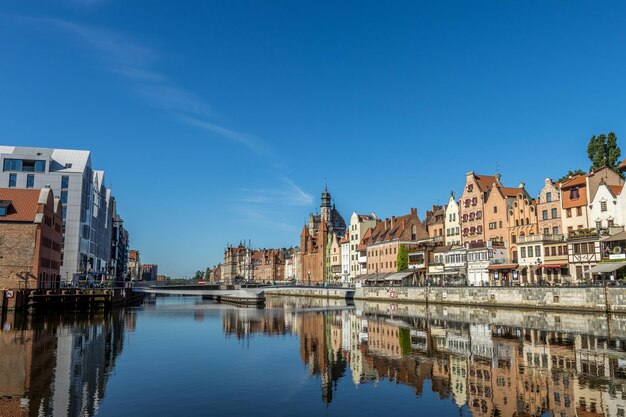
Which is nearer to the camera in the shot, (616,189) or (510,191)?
(616,189)

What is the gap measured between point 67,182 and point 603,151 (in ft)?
282

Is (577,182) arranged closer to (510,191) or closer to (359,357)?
(510,191)

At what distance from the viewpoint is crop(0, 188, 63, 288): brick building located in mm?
62969

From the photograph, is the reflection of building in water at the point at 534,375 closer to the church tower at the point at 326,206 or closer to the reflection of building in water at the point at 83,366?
the reflection of building in water at the point at 83,366

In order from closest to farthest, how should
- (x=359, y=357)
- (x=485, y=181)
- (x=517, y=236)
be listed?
(x=359, y=357) < (x=517, y=236) < (x=485, y=181)

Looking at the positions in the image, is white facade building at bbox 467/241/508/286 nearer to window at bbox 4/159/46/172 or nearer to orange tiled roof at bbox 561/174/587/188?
orange tiled roof at bbox 561/174/587/188

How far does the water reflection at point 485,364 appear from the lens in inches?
796

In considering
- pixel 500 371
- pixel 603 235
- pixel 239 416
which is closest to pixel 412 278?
pixel 603 235

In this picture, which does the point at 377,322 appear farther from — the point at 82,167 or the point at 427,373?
the point at 82,167

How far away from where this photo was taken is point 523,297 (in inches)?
2384

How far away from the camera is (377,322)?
52.7 meters

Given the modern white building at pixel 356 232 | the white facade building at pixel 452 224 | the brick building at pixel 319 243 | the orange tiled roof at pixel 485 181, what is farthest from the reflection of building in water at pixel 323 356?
the brick building at pixel 319 243

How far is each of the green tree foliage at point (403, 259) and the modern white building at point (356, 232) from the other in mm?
25045

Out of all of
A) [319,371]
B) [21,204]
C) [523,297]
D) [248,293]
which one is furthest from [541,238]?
[21,204]
